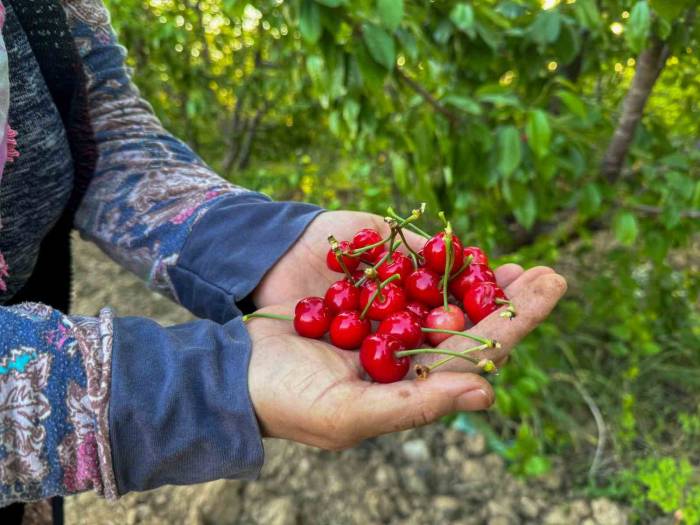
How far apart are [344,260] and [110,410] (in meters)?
0.49

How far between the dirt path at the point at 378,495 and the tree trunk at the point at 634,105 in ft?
3.02

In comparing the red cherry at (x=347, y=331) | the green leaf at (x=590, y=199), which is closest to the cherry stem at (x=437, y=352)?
the red cherry at (x=347, y=331)

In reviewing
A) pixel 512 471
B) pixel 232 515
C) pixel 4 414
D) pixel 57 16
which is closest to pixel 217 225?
pixel 57 16

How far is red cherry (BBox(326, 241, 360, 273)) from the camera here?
1.06 metres

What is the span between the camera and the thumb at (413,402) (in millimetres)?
715

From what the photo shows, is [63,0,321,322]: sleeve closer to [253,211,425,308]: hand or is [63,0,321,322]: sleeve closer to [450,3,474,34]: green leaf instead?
[253,211,425,308]: hand

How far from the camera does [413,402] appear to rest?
72cm

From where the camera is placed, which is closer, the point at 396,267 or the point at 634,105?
the point at 396,267

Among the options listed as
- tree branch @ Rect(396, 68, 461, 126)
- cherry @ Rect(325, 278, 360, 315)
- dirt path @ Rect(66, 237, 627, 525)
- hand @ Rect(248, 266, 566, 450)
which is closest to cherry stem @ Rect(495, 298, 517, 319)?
hand @ Rect(248, 266, 566, 450)

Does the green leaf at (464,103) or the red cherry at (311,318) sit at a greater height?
the green leaf at (464,103)

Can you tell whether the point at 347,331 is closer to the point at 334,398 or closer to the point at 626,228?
the point at 334,398

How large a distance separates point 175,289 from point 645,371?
1680mm

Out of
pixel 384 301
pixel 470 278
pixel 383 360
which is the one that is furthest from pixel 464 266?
pixel 383 360

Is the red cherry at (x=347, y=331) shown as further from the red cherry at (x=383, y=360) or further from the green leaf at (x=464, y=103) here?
the green leaf at (x=464, y=103)
